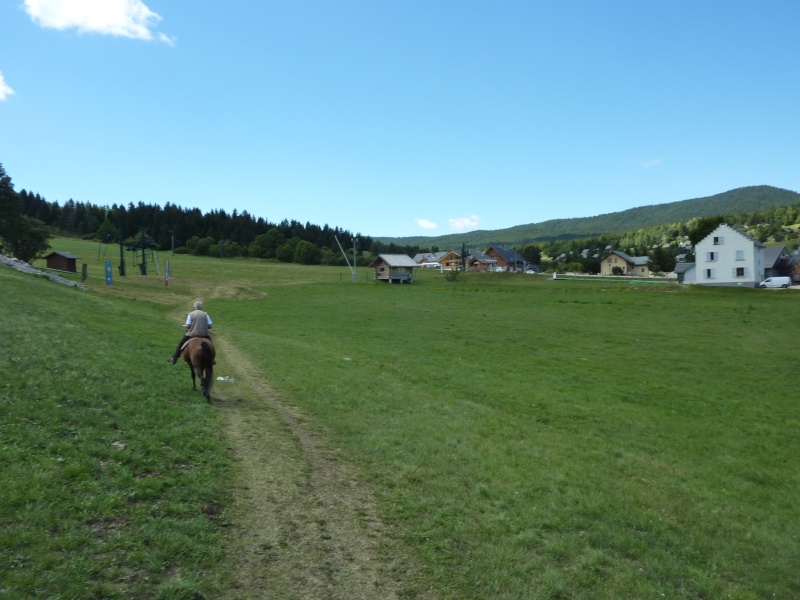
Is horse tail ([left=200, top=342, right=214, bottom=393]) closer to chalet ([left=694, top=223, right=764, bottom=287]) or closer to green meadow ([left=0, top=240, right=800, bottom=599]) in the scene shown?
green meadow ([left=0, top=240, right=800, bottom=599])

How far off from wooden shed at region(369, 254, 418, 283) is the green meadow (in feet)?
207

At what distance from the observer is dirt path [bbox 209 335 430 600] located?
684 cm

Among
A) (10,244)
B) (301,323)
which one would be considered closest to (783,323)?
(301,323)

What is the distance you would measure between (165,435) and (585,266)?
162886mm

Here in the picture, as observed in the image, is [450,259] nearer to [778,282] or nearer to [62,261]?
[778,282]

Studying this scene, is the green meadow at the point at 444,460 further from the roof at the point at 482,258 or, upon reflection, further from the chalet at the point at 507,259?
the chalet at the point at 507,259

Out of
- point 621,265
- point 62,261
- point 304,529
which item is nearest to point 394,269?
point 62,261

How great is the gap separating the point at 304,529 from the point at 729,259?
9537 cm

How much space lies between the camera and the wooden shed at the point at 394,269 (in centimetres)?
9512

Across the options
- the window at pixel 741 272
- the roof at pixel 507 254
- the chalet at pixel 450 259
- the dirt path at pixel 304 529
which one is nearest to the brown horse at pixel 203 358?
the dirt path at pixel 304 529

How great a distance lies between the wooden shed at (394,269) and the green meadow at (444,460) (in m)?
63.1

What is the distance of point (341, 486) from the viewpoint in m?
10.2

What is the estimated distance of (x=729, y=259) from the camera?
8562cm

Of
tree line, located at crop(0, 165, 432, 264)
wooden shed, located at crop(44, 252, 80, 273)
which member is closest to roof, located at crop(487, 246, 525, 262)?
tree line, located at crop(0, 165, 432, 264)
